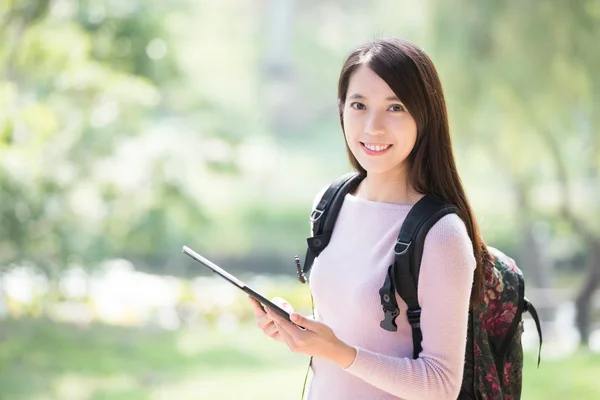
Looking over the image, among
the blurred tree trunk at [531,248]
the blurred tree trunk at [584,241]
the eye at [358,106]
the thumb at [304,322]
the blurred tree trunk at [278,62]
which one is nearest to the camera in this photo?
the thumb at [304,322]

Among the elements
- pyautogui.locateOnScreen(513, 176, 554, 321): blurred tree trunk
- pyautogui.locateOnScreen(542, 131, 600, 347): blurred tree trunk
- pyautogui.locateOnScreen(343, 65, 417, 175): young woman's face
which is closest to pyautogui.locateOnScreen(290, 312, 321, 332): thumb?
pyautogui.locateOnScreen(343, 65, 417, 175): young woman's face

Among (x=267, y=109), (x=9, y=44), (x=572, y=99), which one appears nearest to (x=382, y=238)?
(x=572, y=99)

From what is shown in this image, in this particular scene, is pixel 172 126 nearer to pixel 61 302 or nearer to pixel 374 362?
pixel 61 302

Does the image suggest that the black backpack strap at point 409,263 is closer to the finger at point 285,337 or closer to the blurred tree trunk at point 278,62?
the finger at point 285,337

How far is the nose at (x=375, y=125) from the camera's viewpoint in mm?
998

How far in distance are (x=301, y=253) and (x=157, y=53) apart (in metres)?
1.54

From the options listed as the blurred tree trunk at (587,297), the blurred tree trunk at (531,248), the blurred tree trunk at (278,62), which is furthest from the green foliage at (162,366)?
the blurred tree trunk at (278,62)

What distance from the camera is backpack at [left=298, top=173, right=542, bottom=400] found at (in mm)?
944

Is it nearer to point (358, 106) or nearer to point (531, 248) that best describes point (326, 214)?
point (358, 106)

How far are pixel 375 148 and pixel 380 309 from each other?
19 cm

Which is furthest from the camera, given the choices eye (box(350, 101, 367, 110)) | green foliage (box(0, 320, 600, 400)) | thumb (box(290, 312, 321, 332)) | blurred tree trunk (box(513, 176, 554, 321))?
blurred tree trunk (box(513, 176, 554, 321))

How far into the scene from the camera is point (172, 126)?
416 cm

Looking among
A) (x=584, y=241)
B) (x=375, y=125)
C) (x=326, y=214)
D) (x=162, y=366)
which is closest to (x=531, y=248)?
(x=584, y=241)

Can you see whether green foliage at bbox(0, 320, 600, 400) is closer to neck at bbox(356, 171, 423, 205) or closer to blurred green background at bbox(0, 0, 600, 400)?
blurred green background at bbox(0, 0, 600, 400)
